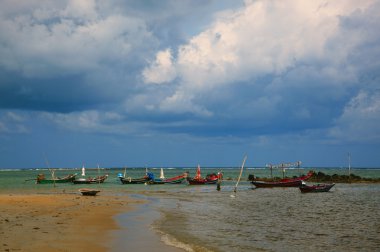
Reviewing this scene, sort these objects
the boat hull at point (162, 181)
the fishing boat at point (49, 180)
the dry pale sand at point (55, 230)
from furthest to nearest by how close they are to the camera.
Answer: the fishing boat at point (49, 180) → the boat hull at point (162, 181) → the dry pale sand at point (55, 230)

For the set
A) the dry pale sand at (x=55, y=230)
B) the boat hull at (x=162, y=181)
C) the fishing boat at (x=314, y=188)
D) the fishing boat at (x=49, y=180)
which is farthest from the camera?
the fishing boat at (x=49, y=180)

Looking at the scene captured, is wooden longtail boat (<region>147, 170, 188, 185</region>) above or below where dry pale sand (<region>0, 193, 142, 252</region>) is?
below

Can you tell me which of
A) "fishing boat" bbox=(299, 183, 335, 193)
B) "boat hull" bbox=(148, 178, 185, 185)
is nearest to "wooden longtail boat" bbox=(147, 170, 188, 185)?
"boat hull" bbox=(148, 178, 185, 185)

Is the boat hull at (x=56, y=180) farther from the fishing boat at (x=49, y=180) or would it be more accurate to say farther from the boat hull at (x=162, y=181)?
the boat hull at (x=162, y=181)

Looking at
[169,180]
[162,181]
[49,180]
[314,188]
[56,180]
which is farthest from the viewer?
[56,180]

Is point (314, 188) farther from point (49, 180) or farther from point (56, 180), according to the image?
point (49, 180)

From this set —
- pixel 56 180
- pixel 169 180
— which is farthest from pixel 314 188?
pixel 56 180

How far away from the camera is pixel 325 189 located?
55.8 meters

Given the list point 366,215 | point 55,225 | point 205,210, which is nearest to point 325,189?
point 366,215

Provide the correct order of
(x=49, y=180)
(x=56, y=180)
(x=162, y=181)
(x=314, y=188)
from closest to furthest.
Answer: (x=314, y=188)
(x=162, y=181)
(x=49, y=180)
(x=56, y=180)

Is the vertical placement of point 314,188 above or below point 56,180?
below

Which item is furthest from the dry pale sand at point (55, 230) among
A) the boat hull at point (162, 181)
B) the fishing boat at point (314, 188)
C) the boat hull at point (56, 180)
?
the boat hull at point (56, 180)

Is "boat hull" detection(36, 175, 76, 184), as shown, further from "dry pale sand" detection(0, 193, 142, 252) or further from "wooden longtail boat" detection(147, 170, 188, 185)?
"dry pale sand" detection(0, 193, 142, 252)

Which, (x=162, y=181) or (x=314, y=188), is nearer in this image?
(x=314, y=188)
